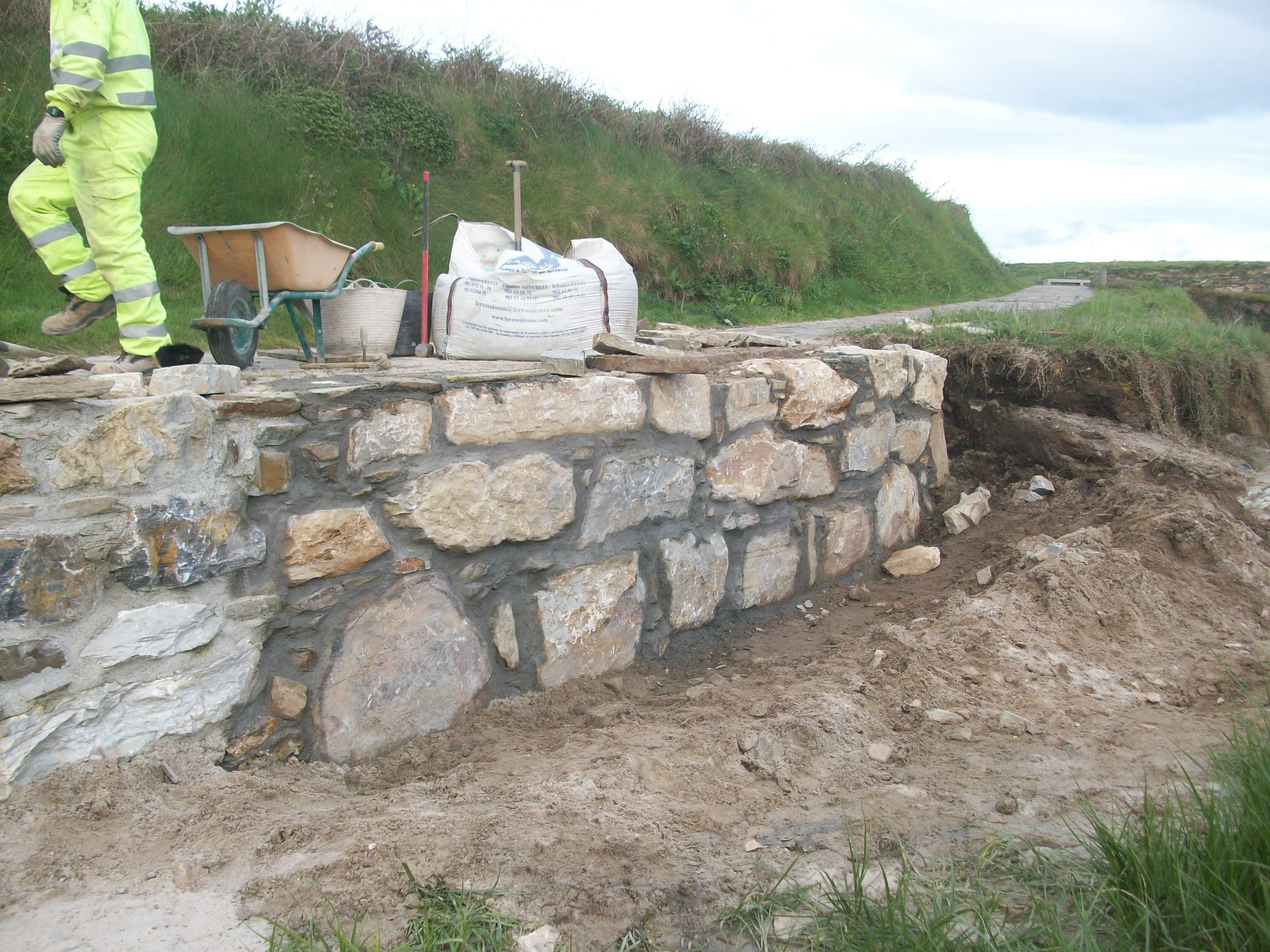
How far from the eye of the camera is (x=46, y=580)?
1.94 meters

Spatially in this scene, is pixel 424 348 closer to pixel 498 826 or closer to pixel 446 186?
pixel 498 826

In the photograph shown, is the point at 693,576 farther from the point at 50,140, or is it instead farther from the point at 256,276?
the point at 50,140

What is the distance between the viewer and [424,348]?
4.22m

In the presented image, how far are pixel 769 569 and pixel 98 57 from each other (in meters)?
3.28

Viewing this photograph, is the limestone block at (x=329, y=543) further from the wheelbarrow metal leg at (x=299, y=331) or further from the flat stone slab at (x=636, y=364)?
the wheelbarrow metal leg at (x=299, y=331)

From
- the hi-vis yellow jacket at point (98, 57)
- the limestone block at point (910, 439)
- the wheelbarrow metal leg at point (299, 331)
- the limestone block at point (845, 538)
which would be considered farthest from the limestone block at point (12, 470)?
the limestone block at point (910, 439)

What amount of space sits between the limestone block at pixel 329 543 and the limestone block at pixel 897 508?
8.04ft

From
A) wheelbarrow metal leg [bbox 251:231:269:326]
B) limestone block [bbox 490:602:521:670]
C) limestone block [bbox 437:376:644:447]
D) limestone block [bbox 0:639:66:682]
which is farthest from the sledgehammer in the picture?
limestone block [bbox 0:639:66:682]

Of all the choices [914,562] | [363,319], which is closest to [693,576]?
[914,562]

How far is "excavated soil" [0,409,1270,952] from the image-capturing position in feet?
5.60

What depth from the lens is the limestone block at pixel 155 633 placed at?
2.04 metres

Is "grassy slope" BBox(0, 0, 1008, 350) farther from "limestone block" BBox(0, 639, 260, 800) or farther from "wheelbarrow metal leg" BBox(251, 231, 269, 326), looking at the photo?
"limestone block" BBox(0, 639, 260, 800)

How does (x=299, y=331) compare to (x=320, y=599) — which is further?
(x=299, y=331)

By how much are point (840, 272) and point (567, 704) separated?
32.1ft
